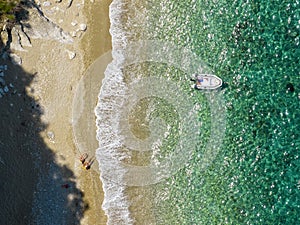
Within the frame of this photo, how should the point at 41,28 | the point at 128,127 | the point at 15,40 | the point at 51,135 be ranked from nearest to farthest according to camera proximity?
the point at 15,40, the point at 41,28, the point at 51,135, the point at 128,127

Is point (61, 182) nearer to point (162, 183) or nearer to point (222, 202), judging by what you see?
point (162, 183)

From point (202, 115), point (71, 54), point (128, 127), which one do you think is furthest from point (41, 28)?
point (202, 115)

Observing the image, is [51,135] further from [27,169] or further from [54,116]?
[27,169]

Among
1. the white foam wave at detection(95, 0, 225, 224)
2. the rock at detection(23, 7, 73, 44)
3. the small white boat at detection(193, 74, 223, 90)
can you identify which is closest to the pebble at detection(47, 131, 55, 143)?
the white foam wave at detection(95, 0, 225, 224)

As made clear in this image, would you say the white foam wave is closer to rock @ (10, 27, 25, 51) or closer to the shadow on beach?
the shadow on beach

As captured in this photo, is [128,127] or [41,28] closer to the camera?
[41,28]

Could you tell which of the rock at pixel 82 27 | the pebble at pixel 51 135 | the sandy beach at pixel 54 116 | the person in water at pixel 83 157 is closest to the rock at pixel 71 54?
the sandy beach at pixel 54 116
